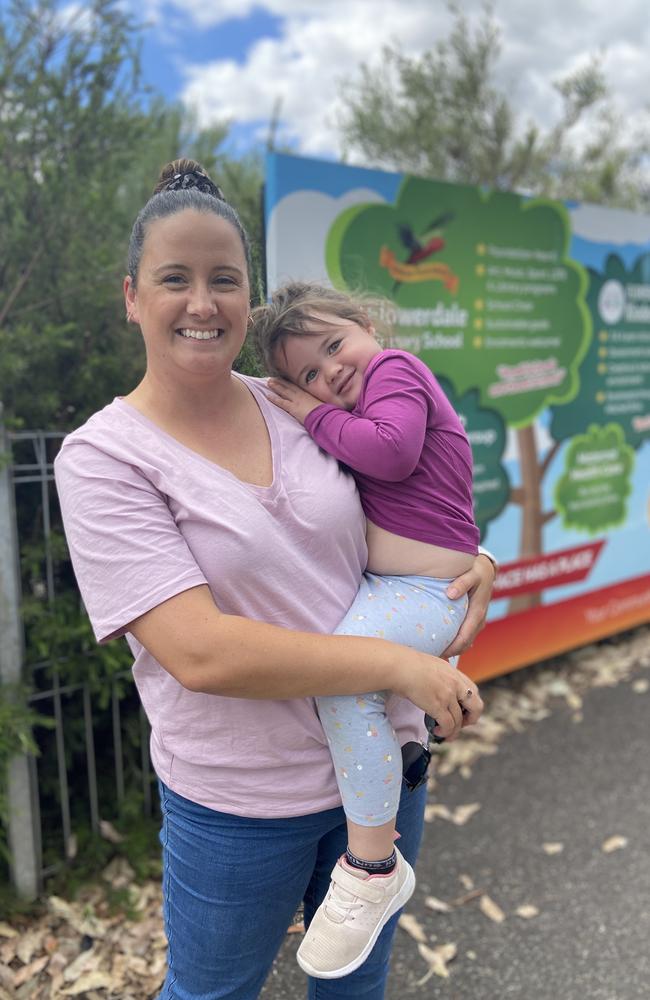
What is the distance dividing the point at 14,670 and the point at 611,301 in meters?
3.77

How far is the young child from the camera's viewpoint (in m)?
1.49

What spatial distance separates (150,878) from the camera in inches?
122

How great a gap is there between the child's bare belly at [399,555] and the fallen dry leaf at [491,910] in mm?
1890

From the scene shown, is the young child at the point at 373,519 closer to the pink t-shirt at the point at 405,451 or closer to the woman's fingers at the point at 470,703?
the pink t-shirt at the point at 405,451

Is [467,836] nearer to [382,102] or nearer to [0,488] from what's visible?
[0,488]

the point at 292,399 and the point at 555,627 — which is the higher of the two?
the point at 292,399

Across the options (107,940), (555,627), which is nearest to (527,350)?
(555,627)

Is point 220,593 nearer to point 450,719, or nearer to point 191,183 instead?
point 450,719

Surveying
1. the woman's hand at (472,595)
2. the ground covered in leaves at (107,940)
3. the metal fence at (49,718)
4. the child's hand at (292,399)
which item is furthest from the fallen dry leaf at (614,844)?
the child's hand at (292,399)

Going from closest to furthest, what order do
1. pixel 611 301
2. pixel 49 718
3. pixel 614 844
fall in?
1. pixel 49 718
2. pixel 614 844
3. pixel 611 301

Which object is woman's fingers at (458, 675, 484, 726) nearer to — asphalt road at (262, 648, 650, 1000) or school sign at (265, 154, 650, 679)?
asphalt road at (262, 648, 650, 1000)

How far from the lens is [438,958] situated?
274 cm

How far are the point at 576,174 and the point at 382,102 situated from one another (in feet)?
8.74

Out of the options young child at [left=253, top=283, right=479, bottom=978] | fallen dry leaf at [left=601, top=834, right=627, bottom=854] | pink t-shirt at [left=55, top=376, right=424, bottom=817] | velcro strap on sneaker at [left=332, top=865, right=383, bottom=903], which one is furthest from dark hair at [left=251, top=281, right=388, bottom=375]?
fallen dry leaf at [left=601, top=834, right=627, bottom=854]
